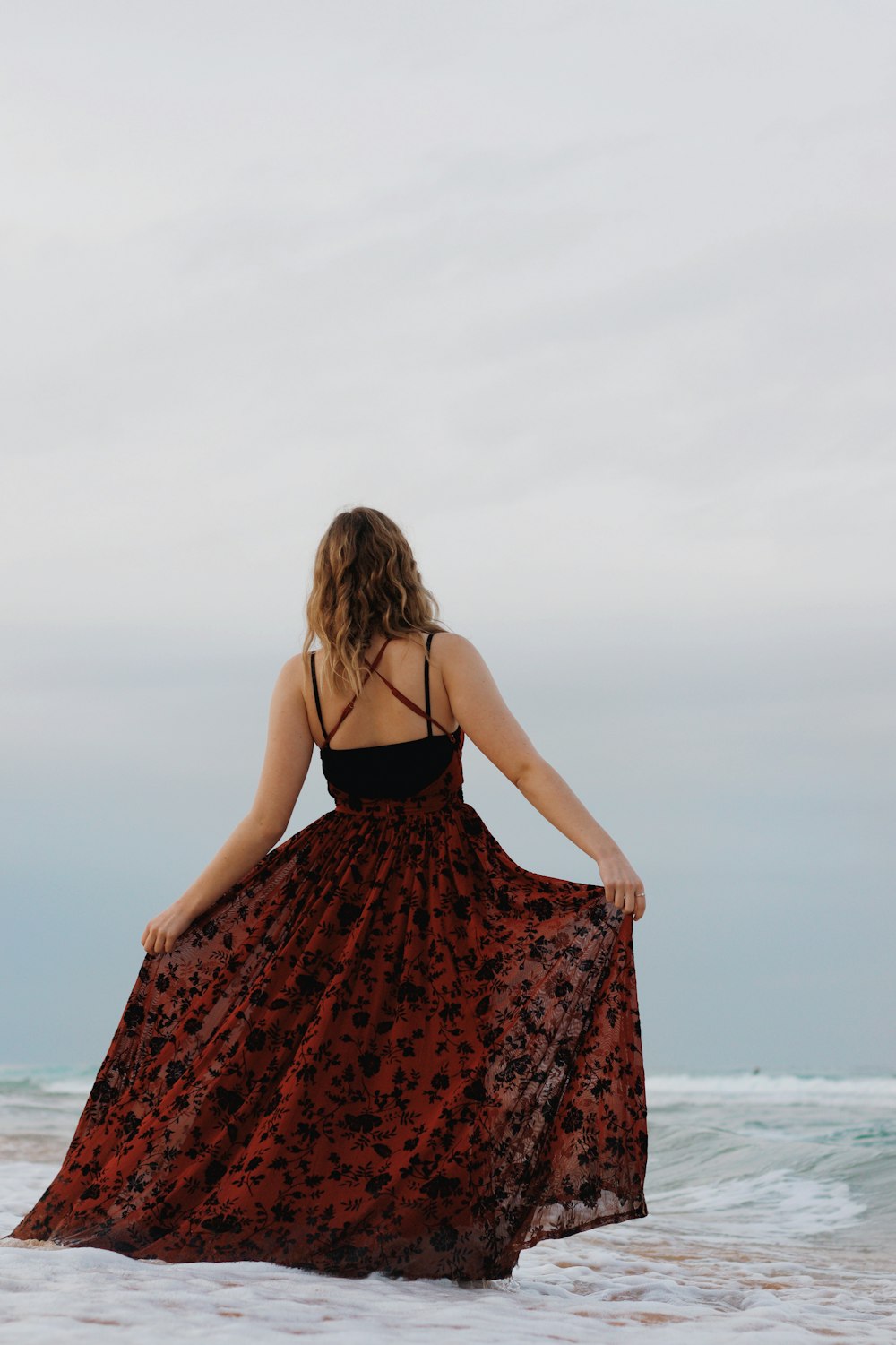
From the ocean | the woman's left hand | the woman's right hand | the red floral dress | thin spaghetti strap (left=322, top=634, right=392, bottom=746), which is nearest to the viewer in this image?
the ocean

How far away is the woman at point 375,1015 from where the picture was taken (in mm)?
3121

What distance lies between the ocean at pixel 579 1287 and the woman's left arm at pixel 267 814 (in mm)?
892

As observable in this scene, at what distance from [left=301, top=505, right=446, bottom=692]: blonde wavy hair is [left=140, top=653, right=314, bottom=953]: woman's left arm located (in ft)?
0.41

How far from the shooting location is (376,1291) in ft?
9.47

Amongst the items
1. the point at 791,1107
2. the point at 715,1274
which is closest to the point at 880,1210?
the point at 715,1274

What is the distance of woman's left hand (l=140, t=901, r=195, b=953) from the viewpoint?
3615mm

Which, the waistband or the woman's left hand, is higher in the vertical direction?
the waistband

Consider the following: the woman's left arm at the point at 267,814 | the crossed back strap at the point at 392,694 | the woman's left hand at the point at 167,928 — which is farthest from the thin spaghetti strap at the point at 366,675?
the woman's left hand at the point at 167,928

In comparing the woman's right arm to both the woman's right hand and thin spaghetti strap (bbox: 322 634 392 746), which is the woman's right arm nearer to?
the woman's right hand

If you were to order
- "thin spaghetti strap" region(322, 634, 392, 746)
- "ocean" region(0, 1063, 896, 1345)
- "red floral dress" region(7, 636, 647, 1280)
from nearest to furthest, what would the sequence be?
1. "ocean" region(0, 1063, 896, 1345)
2. "red floral dress" region(7, 636, 647, 1280)
3. "thin spaghetti strap" region(322, 634, 392, 746)

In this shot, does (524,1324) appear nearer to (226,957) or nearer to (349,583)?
(226,957)

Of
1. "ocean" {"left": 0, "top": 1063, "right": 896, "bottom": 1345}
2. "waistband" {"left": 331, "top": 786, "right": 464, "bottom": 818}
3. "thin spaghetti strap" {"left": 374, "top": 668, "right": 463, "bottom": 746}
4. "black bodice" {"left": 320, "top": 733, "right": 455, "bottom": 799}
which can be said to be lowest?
"ocean" {"left": 0, "top": 1063, "right": 896, "bottom": 1345}

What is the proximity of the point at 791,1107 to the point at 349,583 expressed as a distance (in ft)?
52.5

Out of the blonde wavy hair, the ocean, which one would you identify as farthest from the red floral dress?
the blonde wavy hair
